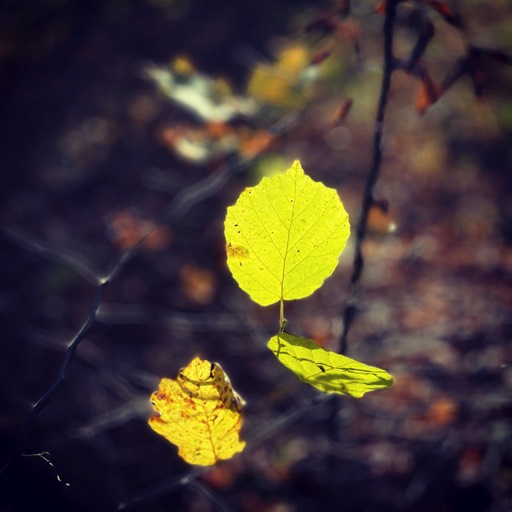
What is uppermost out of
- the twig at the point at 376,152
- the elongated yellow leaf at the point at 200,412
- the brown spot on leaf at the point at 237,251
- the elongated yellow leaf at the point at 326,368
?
the twig at the point at 376,152

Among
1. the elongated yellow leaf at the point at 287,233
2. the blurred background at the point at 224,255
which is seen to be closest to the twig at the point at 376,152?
the blurred background at the point at 224,255

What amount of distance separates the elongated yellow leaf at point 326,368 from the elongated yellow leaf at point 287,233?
7 cm

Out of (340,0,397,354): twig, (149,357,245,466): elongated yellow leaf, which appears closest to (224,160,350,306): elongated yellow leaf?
(149,357,245,466): elongated yellow leaf

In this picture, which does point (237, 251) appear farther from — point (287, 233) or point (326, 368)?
point (326, 368)

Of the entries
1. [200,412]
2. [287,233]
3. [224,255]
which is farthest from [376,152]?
[224,255]

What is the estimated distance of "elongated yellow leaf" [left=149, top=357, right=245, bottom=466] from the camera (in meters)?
0.54

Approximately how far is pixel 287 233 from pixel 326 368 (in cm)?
16

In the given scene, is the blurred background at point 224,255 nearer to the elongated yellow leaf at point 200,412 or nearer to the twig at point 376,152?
the twig at point 376,152

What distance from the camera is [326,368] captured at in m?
0.49

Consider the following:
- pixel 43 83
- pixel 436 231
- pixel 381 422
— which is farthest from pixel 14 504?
pixel 43 83

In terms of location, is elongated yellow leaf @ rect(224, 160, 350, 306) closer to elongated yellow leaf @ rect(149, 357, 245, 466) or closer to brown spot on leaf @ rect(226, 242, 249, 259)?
brown spot on leaf @ rect(226, 242, 249, 259)

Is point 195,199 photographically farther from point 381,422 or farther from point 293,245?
point 381,422

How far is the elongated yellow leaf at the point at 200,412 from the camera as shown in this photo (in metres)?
0.54

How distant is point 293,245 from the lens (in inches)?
20.2
